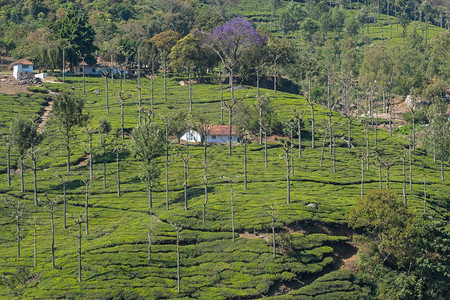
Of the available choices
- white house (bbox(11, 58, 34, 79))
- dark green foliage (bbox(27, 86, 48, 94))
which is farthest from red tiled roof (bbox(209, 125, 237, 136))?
white house (bbox(11, 58, 34, 79))

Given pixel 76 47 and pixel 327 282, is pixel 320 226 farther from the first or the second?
pixel 76 47

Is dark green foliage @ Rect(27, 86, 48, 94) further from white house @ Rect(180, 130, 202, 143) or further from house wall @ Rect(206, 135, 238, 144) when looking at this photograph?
house wall @ Rect(206, 135, 238, 144)

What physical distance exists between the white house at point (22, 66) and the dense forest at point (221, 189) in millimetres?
3680

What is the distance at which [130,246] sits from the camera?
250 ft

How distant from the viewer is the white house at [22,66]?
161000 millimetres

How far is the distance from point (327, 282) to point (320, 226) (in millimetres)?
11538

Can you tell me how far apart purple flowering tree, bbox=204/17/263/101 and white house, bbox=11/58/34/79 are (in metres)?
46.6

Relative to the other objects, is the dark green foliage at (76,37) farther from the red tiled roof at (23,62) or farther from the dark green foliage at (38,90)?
the dark green foliage at (38,90)

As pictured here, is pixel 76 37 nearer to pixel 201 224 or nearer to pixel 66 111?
pixel 66 111

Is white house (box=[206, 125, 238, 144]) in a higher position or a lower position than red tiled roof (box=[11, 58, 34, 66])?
lower

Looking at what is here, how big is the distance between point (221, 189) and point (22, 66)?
88.3m

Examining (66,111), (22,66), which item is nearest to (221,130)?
(66,111)

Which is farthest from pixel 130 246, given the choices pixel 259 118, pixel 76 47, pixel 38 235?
pixel 76 47

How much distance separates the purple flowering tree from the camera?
522ft
